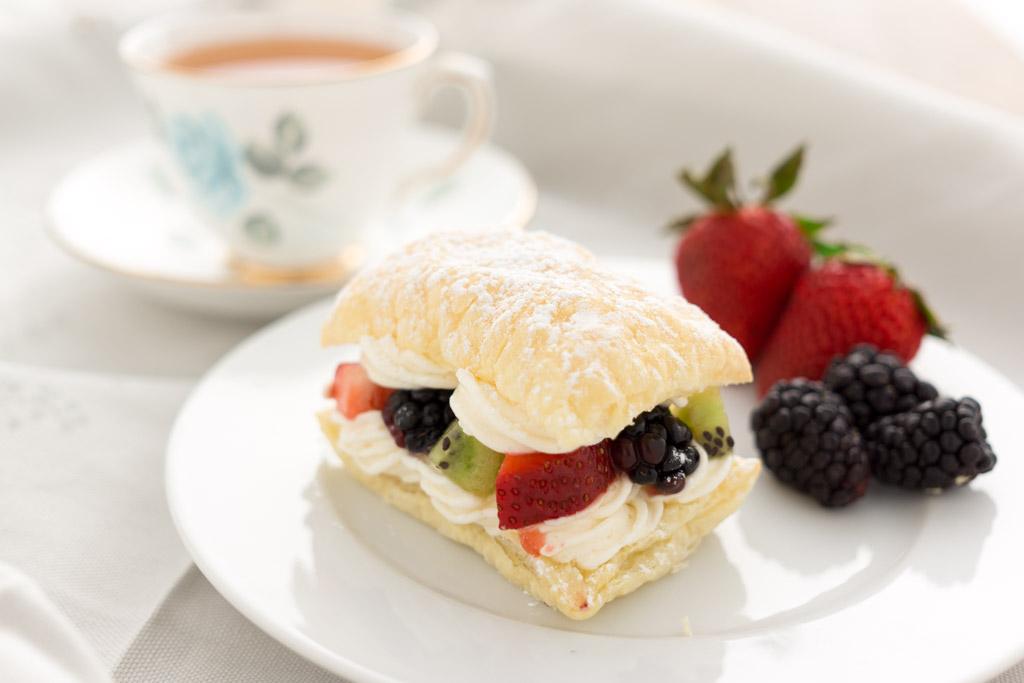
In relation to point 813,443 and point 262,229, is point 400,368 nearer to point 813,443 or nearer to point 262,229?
point 813,443

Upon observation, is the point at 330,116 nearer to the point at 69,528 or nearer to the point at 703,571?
the point at 69,528

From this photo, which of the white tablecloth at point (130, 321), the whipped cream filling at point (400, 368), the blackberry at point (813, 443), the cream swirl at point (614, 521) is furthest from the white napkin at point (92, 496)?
the blackberry at point (813, 443)

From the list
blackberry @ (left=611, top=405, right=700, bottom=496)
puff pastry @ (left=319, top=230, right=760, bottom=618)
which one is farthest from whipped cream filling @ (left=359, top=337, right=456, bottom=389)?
blackberry @ (left=611, top=405, right=700, bottom=496)

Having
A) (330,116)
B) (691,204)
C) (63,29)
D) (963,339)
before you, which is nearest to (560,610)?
(330,116)

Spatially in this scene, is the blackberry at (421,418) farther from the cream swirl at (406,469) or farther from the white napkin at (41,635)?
the white napkin at (41,635)

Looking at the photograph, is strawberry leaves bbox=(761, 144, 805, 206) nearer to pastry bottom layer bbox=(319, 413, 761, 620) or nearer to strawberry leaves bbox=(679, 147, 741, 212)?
strawberry leaves bbox=(679, 147, 741, 212)
